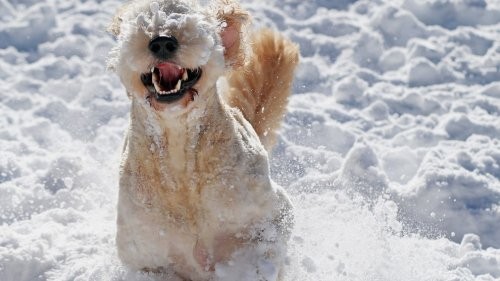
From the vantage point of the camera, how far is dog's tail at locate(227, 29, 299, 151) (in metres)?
3.88

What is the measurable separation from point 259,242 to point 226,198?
279mm

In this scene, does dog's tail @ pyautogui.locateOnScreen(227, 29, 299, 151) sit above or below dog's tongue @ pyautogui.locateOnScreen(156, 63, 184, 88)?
below

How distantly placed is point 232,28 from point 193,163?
1.95 feet

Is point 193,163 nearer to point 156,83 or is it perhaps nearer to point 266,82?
point 156,83

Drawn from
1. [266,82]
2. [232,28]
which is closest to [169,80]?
[232,28]

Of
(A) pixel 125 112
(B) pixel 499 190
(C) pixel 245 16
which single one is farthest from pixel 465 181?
(A) pixel 125 112

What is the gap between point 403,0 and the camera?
281 inches

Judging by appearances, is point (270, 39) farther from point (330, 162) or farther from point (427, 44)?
point (427, 44)

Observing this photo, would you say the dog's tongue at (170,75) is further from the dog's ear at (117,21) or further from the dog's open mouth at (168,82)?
the dog's ear at (117,21)

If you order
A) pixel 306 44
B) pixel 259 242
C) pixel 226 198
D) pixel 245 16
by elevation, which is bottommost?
pixel 306 44

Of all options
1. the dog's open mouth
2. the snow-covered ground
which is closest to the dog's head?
the dog's open mouth

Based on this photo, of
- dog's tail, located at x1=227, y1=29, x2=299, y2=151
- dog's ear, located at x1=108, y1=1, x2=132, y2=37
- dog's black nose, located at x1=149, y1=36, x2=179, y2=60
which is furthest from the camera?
dog's tail, located at x1=227, y1=29, x2=299, y2=151

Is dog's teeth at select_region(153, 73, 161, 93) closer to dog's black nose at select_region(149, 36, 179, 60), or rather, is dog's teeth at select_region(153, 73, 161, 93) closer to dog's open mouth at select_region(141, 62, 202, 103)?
dog's open mouth at select_region(141, 62, 202, 103)

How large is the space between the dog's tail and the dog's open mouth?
1.22 m
